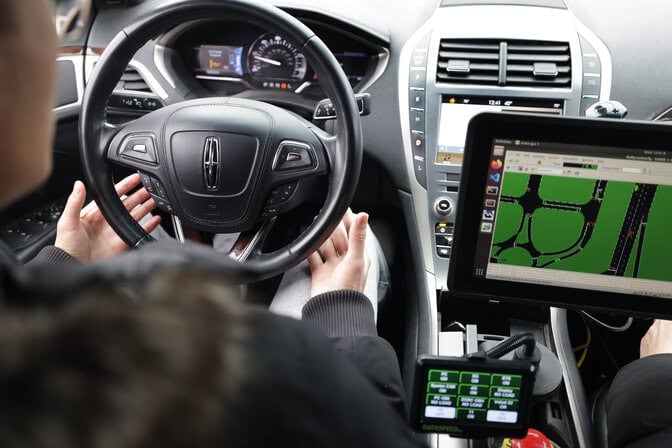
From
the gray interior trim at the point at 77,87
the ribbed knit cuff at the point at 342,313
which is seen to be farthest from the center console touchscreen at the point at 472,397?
the gray interior trim at the point at 77,87

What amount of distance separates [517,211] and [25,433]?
30.1 inches

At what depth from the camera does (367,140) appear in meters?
1.53

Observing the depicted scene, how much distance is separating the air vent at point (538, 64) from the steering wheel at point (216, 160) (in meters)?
0.52

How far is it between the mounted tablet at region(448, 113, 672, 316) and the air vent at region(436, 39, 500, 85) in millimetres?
539

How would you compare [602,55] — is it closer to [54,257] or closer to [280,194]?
[280,194]

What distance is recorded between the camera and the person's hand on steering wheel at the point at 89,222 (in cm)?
122

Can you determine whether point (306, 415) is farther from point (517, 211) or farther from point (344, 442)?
point (517, 211)

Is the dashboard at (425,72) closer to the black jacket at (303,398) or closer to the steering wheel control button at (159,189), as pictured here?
the steering wheel control button at (159,189)

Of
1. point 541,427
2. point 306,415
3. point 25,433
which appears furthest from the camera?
point 541,427

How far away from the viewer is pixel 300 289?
130 centimetres

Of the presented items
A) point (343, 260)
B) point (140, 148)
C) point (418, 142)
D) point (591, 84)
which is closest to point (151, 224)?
point (140, 148)

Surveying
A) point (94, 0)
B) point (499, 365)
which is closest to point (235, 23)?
point (94, 0)

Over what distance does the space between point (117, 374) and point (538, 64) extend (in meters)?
1.26

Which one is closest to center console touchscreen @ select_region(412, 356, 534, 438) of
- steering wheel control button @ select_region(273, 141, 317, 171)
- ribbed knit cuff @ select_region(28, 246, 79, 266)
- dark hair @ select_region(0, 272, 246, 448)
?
steering wheel control button @ select_region(273, 141, 317, 171)
